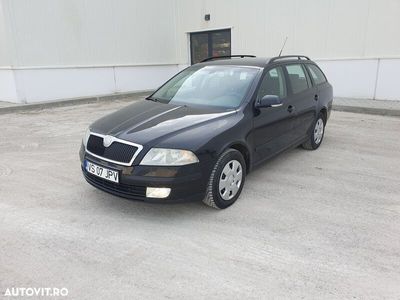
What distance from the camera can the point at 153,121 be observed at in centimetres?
368

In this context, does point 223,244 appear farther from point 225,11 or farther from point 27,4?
point 225,11

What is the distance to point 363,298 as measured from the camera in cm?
240

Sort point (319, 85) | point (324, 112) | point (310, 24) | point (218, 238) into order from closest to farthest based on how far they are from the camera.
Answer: point (218, 238) → point (319, 85) → point (324, 112) → point (310, 24)

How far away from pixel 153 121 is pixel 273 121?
1595 mm

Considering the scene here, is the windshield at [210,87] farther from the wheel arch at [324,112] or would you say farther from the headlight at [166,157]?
the wheel arch at [324,112]

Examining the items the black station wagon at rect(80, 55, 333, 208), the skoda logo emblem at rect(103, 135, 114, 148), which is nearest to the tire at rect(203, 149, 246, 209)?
the black station wagon at rect(80, 55, 333, 208)

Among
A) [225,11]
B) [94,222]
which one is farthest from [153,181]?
[225,11]

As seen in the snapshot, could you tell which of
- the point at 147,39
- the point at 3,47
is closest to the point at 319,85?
the point at 3,47

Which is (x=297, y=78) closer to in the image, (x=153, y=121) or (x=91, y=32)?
(x=153, y=121)

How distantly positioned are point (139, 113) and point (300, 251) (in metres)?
2.31

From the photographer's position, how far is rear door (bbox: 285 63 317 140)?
16.0ft

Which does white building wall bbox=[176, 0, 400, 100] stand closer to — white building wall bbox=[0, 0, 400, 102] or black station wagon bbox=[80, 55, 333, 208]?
white building wall bbox=[0, 0, 400, 102]

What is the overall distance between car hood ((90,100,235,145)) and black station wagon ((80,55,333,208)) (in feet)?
0.03

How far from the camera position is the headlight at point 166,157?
319 centimetres
